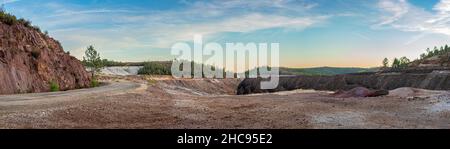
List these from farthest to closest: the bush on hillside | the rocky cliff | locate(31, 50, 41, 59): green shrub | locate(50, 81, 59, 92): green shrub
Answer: the bush on hillside, the rocky cliff, locate(31, 50, 41, 59): green shrub, locate(50, 81, 59, 92): green shrub

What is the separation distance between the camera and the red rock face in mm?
30533

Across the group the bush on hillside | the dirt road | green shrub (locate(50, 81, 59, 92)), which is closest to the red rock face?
green shrub (locate(50, 81, 59, 92))

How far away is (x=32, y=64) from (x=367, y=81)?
34.8 metres

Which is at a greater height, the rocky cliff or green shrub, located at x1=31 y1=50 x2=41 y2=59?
green shrub, located at x1=31 y1=50 x2=41 y2=59

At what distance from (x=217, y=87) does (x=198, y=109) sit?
9294 centimetres

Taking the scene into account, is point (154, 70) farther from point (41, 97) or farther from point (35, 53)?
point (41, 97)

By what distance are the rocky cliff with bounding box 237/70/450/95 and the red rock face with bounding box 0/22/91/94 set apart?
2936 centimetres

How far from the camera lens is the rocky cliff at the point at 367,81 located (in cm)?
4006

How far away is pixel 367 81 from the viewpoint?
51.7m

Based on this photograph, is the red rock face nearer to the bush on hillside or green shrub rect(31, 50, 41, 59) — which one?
green shrub rect(31, 50, 41, 59)

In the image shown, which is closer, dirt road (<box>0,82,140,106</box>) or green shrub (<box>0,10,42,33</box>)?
dirt road (<box>0,82,140,106</box>)

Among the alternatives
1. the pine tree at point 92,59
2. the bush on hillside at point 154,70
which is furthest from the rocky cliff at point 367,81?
the bush on hillside at point 154,70

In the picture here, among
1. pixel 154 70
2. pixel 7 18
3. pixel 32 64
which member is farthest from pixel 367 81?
pixel 154 70
